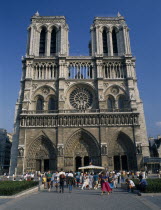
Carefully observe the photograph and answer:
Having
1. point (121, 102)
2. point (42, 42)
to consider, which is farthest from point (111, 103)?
point (42, 42)

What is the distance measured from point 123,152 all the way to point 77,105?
11069 mm

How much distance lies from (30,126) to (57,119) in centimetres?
451

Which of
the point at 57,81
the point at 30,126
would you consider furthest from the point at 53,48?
the point at 30,126

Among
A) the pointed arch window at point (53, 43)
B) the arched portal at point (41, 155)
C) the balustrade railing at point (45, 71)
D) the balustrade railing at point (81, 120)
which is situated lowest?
the arched portal at point (41, 155)

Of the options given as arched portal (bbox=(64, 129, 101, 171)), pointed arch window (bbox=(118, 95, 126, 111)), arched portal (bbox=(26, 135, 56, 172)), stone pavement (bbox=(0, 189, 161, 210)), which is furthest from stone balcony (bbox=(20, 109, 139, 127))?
stone pavement (bbox=(0, 189, 161, 210))

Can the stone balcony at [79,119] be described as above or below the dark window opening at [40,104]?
below

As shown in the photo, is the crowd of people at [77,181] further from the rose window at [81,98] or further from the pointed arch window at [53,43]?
the pointed arch window at [53,43]

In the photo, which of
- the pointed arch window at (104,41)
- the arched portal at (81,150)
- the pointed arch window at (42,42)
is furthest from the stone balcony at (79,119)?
the pointed arch window at (104,41)

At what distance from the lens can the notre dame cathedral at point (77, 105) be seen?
2969 cm

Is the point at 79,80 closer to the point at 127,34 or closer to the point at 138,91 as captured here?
the point at 138,91

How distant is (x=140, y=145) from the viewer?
29.1 m

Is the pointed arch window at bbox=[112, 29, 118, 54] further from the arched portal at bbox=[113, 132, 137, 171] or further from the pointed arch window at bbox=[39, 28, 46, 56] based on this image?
the arched portal at bbox=[113, 132, 137, 171]

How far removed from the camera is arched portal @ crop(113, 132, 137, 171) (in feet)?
97.7

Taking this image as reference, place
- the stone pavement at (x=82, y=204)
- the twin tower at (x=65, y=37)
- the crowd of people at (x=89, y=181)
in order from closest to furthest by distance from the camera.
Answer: the stone pavement at (x=82, y=204) → the crowd of people at (x=89, y=181) → the twin tower at (x=65, y=37)
